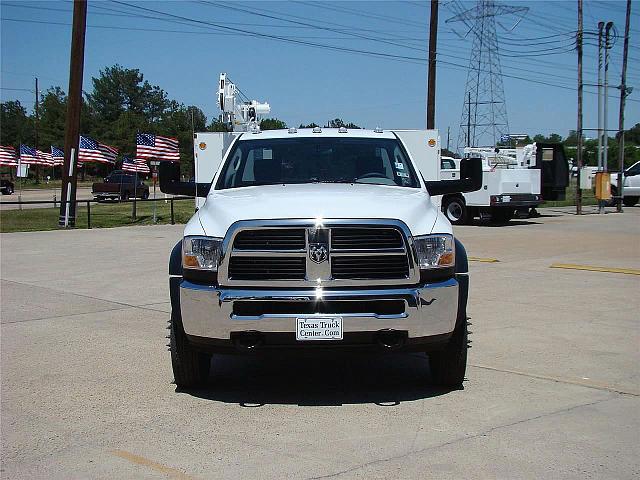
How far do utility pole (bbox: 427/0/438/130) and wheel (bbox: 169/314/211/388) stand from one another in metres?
24.7

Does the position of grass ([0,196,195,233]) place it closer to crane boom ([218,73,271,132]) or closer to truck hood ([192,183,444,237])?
crane boom ([218,73,271,132])

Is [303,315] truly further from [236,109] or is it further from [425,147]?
[236,109]

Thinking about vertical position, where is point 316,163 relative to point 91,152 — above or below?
below

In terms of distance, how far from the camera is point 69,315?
990 cm

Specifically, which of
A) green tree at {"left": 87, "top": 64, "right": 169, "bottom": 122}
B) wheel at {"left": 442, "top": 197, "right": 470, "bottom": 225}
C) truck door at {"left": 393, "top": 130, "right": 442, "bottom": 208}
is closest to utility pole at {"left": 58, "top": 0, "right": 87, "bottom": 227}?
wheel at {"left": 442, "top": 197, "right": 470, "bottom": 225}

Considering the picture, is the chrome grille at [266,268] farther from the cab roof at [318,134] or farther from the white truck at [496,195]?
the white truck at [496,195]

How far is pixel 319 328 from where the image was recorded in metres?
5.54

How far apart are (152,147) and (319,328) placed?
2611 centimetres

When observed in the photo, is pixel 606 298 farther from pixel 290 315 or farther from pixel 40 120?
pixel 40 120

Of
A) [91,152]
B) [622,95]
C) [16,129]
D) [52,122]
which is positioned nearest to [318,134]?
[91,152]

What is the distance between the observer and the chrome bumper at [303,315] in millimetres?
5551

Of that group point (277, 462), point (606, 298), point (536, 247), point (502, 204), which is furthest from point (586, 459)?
point (502, 204)

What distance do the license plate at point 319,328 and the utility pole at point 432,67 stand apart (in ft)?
82.8

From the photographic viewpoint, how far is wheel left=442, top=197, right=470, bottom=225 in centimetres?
2644
